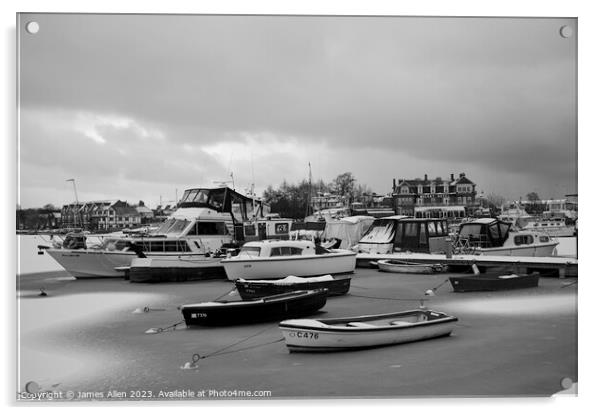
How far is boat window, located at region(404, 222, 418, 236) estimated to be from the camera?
20.2 metres

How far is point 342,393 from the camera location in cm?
575

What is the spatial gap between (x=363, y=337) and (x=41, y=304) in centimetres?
465

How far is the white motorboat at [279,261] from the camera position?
1420 cm

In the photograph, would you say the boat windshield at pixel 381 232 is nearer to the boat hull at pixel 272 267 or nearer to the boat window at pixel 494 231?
the boat window at pixel 494 231

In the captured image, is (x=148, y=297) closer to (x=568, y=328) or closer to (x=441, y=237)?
(x=568, y=328)

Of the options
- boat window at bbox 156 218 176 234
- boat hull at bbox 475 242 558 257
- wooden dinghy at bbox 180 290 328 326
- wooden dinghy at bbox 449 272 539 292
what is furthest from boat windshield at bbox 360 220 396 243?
wooden dinghy at bbox 180 290 328 326

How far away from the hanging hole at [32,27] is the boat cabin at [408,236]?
15799mm

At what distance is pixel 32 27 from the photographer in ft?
21.1

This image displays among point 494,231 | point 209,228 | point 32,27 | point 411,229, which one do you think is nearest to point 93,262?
point 209,228

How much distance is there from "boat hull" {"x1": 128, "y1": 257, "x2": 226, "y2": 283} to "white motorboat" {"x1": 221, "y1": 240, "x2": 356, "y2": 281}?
4.27 feet

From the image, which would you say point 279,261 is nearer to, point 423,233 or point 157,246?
point 157,246

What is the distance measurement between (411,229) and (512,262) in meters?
5.77

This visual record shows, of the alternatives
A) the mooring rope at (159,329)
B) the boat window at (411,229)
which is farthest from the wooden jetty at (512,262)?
the mooring rope at (159,329)
